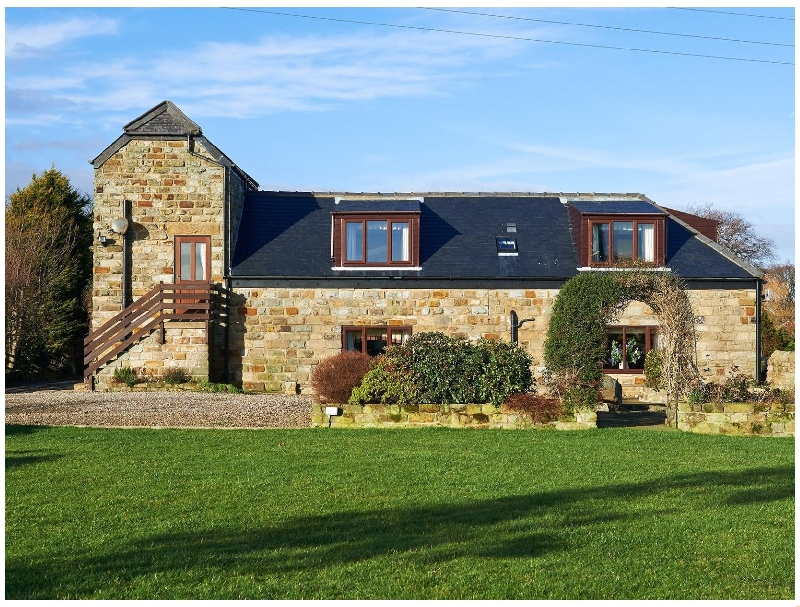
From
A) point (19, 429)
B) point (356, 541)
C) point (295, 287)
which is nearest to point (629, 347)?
point (295, 287)

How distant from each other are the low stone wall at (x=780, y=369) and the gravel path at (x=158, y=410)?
37.7 ft

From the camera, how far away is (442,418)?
16.0m

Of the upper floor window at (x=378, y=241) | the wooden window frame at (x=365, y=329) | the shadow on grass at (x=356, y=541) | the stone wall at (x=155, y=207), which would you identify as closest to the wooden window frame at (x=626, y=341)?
the wooden window frame at (x=365, y=329)

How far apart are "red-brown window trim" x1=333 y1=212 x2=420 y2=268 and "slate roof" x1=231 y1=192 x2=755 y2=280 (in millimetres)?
284

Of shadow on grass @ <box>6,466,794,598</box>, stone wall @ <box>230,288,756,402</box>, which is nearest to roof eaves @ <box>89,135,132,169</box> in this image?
stone wall @ <box>230,288,756,402</box>

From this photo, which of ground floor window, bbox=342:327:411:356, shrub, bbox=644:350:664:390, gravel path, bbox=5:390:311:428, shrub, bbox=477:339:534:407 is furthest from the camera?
ground floor window, bbox=342:327:411:356

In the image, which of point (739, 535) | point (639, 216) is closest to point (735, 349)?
point (639, 216)

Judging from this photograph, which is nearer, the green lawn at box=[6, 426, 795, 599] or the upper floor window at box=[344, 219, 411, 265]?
the green lawn at box=[6, 426, 795, 599]

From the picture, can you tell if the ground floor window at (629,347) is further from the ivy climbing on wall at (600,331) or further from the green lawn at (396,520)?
the green lawn at (396,520)

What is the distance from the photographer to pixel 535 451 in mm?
13031

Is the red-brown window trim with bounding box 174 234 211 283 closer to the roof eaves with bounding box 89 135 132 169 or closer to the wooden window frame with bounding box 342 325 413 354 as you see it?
the roof eaves with bounding box 89 135 132 169

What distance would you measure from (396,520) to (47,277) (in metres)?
25.4

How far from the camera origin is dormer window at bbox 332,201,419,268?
977 inches

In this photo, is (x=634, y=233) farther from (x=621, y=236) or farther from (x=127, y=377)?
(x=127, y=377)
